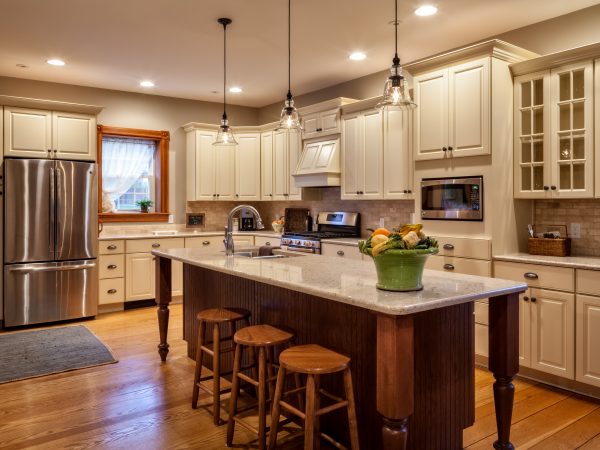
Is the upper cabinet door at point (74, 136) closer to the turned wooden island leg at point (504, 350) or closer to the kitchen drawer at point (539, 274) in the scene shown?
the kitchen drawer at point (539, 274)

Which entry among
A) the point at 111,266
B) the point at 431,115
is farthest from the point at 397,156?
the point at 111,266

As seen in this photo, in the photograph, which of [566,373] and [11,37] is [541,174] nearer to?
[566,373]

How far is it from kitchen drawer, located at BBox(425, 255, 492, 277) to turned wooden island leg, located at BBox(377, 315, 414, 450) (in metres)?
2.02

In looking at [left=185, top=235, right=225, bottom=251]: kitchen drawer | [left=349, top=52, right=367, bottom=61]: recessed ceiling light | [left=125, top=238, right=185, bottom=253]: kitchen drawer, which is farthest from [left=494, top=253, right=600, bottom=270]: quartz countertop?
[left=125, top=238, right=185, bottom=253]: kitchen drawer

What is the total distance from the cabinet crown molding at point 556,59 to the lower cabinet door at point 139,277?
433cm

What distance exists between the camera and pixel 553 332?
10.7 feet

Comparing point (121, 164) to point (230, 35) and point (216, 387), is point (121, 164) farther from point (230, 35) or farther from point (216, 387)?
point (216, 387)

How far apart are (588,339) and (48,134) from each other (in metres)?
5.15

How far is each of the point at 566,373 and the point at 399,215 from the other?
2.30 metres

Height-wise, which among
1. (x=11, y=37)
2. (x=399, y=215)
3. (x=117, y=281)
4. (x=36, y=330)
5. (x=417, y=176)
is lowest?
(x=36, y=330)

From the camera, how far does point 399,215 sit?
5.10 metres

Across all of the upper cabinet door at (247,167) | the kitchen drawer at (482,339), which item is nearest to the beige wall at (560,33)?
the kitchen drawer at (482,339)

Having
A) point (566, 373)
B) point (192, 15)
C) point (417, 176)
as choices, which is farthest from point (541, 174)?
point (192, 15)

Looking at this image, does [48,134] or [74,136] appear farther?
[74,136]
